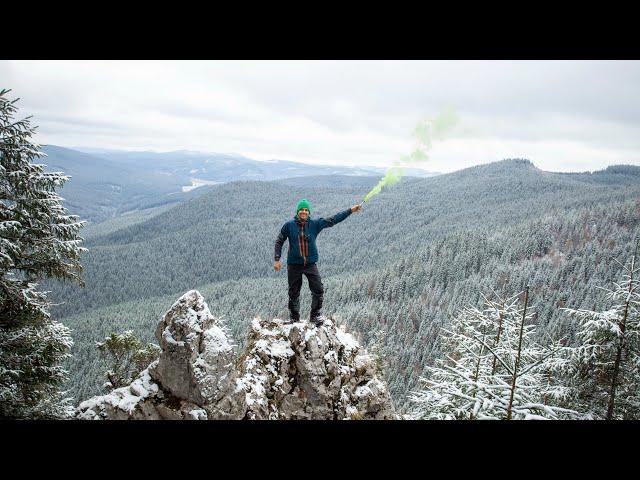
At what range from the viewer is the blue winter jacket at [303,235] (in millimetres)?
7277

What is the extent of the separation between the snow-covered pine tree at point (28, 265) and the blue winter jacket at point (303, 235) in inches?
174

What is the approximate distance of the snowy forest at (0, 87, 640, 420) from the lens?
693 cm

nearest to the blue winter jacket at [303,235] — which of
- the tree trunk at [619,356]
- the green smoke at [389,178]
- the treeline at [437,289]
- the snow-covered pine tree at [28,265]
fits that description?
the green smoke at [389,178]

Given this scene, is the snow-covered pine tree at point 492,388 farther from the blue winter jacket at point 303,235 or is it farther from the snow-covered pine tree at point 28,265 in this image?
the snow-covered pine tree at point 28,265

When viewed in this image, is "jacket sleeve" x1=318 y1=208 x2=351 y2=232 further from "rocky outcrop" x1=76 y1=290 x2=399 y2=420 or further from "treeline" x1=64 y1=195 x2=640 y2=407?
"treeline" x1=64 y1=195 x2=640 y2=407

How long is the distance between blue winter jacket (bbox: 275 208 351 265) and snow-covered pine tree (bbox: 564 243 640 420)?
22.7 feet

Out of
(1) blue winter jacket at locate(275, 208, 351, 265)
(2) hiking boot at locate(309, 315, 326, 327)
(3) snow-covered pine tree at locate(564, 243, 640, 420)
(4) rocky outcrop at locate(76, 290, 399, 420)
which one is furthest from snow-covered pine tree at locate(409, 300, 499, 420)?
(1) blue winter jacket at locate(275, 208, 351, 265)

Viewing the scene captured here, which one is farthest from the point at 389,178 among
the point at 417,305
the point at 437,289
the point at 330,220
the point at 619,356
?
the point at 437,289

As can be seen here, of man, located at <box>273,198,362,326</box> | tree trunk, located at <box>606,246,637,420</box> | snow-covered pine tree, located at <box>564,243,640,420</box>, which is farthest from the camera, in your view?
snow-covered pine tree, located at <box>564,243,640,420</box>

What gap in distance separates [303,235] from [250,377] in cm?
371

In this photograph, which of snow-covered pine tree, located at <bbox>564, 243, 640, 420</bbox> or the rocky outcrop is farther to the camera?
snow-covered pine tree, located at <bbox>564, 243, 640, 420</bbox>

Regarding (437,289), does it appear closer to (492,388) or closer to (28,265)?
(492,388)

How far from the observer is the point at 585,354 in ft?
28.3

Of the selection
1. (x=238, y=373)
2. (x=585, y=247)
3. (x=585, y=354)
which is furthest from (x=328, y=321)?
(x=585, y=247)
